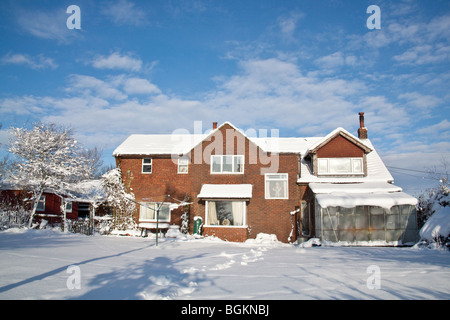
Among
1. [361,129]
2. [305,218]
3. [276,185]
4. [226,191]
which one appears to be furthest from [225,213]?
[361,129]

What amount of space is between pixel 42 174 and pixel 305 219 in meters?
17.6

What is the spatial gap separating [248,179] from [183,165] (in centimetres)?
477

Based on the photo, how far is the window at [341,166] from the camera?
2217 cm

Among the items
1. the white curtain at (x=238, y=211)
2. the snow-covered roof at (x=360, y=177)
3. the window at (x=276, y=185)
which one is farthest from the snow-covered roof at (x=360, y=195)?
the white curtain at (x=238, y=211)

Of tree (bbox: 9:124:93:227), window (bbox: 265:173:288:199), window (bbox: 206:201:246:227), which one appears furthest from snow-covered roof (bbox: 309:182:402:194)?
tree (bbox: 9:124:93:227)

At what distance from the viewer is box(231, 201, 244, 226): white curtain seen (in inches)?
853

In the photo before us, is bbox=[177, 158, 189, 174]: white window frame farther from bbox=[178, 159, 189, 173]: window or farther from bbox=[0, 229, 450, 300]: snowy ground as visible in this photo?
bbox=[0, 229, 450, 300]: snowy ground

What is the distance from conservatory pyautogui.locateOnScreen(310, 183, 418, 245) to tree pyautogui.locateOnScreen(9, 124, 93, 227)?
16888 mm

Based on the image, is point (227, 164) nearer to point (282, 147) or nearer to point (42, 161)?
point (282, 147)

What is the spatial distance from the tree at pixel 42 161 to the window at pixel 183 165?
688 centimetres

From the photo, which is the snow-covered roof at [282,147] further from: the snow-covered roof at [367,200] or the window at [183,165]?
the snow-covered roof at [367,200]

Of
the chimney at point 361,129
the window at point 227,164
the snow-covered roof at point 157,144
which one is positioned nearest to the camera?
the window at point 227,164
